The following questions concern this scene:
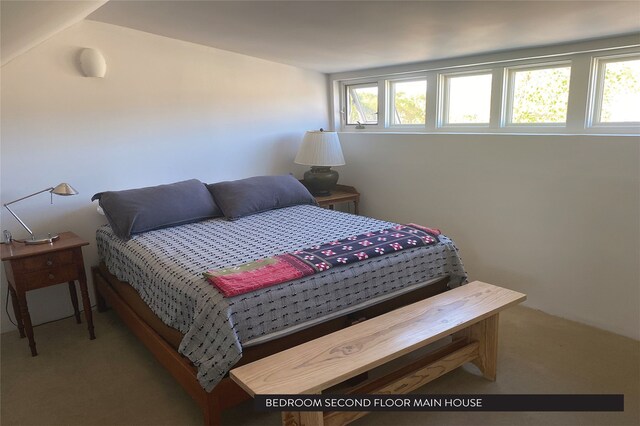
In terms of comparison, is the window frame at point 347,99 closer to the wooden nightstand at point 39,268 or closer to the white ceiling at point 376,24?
the white ceiling at point 376,24

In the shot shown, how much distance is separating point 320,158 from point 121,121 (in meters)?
1.60

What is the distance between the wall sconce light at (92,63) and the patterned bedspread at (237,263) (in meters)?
1.07

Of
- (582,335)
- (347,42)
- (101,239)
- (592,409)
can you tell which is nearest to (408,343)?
(592,409)

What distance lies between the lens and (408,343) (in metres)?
1.74

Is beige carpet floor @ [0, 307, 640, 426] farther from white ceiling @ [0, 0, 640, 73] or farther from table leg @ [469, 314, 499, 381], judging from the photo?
white ceiling @ [0, 0, 640, 73]

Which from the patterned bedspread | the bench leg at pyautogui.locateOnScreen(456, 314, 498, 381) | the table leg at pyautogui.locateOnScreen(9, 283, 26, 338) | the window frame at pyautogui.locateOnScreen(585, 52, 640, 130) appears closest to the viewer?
the patterned bedspread

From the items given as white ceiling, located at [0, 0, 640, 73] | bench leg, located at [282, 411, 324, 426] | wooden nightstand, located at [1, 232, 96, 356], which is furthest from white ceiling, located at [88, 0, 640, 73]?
bench leg, located at [282, 411, 324, 426]

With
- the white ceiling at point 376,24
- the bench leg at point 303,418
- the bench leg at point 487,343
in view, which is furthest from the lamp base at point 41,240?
the bench leg at point 487,343

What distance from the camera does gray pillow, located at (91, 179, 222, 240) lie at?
2756mm

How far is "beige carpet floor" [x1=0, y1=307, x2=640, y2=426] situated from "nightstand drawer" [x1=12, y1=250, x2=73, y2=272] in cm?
52

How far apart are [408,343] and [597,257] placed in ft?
5.12

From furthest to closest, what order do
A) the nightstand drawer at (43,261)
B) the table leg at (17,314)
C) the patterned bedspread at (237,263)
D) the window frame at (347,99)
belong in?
the window frame at (347,99) < the table leg at (17,314) < the nightstand drawer at (43,261) < the patterned bedspread at (237,263)

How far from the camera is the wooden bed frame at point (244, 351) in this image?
1777 mm

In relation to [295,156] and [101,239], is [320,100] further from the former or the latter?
[101,239]
